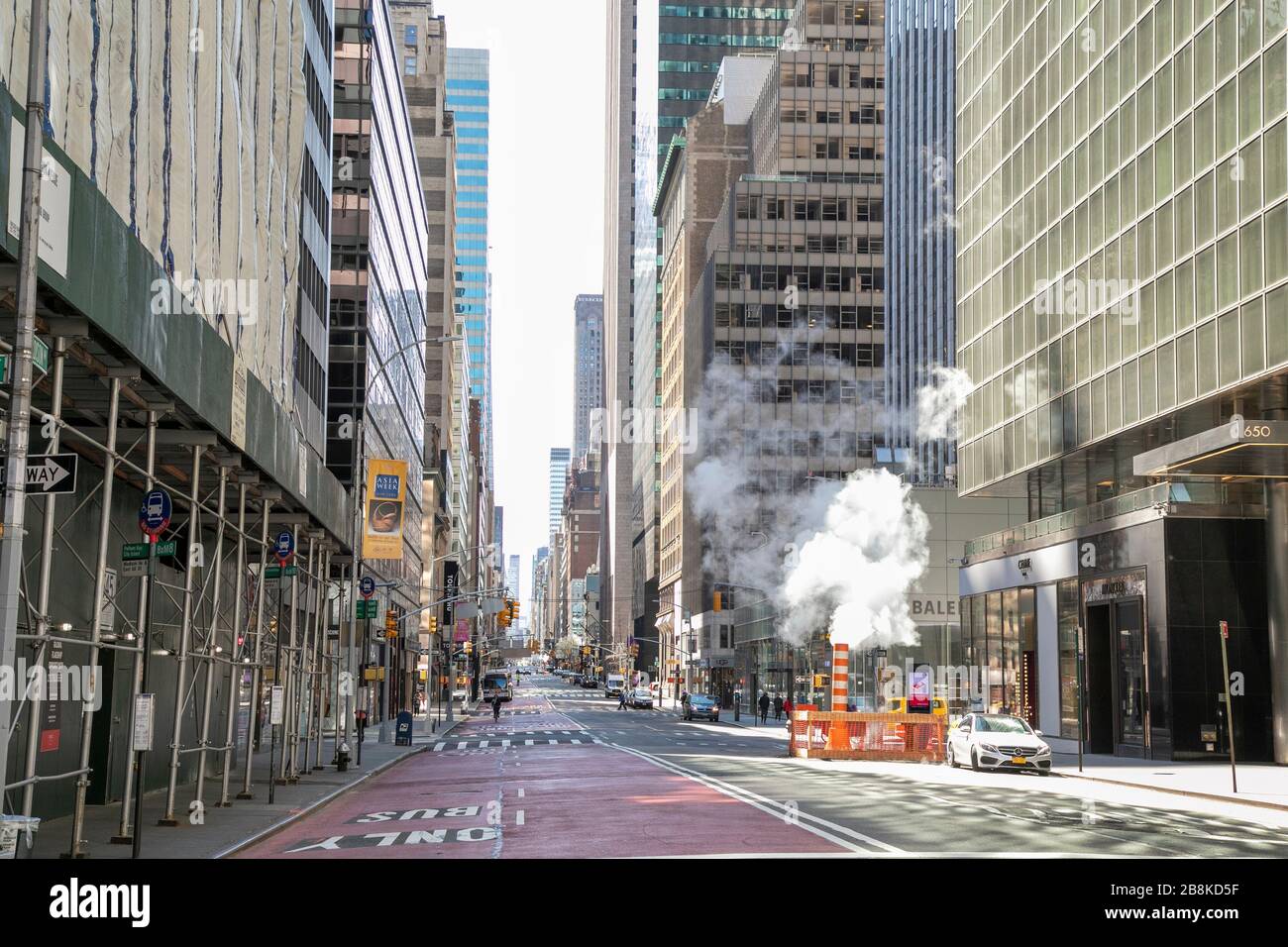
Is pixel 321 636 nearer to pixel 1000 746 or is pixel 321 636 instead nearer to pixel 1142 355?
pixel 1000 746

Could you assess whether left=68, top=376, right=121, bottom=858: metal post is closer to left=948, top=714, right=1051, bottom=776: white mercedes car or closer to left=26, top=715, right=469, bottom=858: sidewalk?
left=26, top=715, right=469, bottom=858: sidewalk

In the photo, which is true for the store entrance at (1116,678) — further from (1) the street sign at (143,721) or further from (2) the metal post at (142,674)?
(1) the street sign at (143,721)

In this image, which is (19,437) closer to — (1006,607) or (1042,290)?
(1042,290)

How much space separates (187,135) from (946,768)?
25540 millimetres

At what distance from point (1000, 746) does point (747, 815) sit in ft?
52.0

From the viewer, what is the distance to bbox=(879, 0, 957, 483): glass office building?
124 metres

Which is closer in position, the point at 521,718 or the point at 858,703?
the point at 858,703

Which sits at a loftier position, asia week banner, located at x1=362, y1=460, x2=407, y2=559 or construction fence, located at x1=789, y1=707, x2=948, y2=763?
asia week banner, located at x1=362, y1=460, x2=407, y2=559

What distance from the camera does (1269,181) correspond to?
34625mm

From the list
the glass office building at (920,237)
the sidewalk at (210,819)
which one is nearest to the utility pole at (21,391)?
the sidewalk at (210,819)

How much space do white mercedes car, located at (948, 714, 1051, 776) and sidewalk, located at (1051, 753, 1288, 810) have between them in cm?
82
